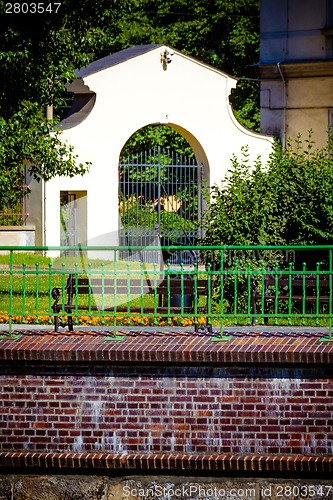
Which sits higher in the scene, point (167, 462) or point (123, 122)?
point (123, 122)

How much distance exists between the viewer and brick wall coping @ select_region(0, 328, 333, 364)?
34.2 ft

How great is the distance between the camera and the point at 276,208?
1695cm

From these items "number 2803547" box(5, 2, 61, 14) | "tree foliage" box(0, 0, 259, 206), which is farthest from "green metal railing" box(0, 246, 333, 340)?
"number 2803547" box(5, 2, 61, 14)

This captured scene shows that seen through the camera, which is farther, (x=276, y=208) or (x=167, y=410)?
(x=276, y=208)

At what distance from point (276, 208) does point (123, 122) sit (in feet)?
32.2

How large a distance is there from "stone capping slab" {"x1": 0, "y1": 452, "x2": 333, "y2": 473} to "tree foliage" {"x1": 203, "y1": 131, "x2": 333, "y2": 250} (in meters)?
6.55

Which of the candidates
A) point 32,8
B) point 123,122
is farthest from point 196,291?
point 123,122

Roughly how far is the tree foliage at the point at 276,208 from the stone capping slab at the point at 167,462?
6549 millimetres

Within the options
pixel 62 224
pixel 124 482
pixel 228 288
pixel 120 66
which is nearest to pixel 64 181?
pixel 62 224

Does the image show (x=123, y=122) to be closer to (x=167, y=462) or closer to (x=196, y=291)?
(x=196, y=291)

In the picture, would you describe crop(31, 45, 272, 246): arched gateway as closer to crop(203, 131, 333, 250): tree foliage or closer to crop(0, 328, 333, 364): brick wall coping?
crop(203, 131, 333, 250): tree foliage

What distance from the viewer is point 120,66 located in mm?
25984

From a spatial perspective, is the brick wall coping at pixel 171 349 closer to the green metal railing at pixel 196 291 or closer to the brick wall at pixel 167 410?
the brick wall at pixel 167 410

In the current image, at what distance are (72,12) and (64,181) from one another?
852 cm
